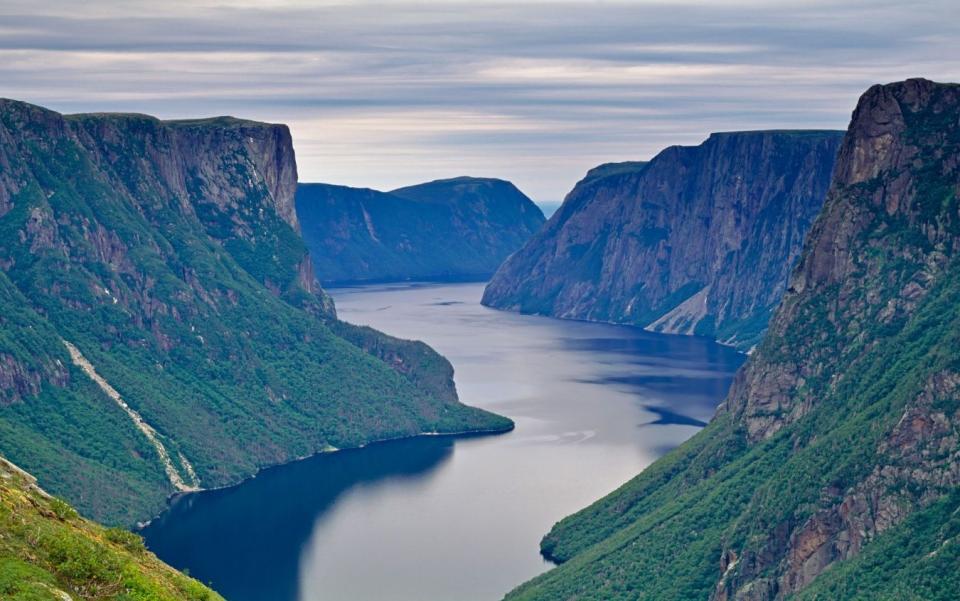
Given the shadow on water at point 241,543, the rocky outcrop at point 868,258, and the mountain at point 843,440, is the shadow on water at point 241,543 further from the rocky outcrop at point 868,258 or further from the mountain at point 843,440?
the rocky outcrop at point 868,258

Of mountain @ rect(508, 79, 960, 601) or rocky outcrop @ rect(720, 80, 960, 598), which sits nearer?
mountain @ rect(508, 79, 960, 601)

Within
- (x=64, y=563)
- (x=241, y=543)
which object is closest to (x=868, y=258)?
(x=241, y=543)

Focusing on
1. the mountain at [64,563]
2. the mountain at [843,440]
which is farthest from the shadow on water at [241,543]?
the mountain at [64,563]

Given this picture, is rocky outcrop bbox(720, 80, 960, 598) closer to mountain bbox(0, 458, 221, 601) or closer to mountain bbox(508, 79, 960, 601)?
mountain bbox(508, 79, 960, 601)

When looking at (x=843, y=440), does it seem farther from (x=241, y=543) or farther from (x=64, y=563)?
(x=64, y=563)

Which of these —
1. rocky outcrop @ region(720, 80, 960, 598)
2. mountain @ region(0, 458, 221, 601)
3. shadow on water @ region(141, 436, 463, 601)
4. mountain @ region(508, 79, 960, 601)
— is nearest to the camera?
mountain @ region(0, 458, 221, 601)

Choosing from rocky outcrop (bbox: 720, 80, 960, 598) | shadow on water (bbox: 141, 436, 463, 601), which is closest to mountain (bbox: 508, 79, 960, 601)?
rocky outcrop (bbox: 720, 80, 960, 598)

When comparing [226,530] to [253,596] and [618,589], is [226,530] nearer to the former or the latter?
[253,596]
